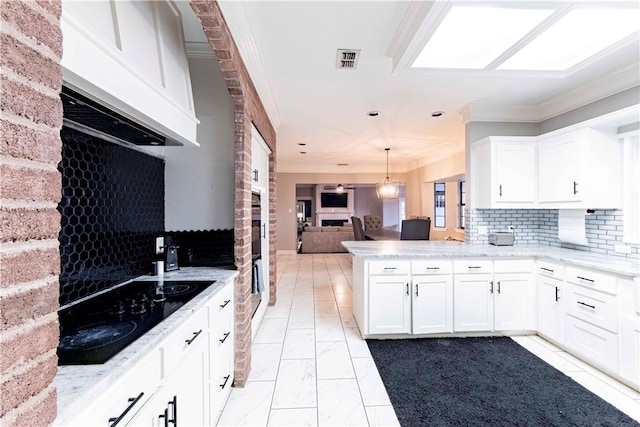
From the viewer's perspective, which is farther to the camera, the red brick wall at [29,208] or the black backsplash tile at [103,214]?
the black backsplash tile at [103,214]

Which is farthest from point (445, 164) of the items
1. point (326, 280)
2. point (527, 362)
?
point (527, 362)

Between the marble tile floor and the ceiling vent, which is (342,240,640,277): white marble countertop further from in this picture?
the ceiling vent

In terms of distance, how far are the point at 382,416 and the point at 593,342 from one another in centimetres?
195

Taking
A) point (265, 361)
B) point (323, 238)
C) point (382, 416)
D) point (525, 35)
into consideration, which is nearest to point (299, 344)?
point (265, 361)

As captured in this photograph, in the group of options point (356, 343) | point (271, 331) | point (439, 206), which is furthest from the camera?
point (439, 206)

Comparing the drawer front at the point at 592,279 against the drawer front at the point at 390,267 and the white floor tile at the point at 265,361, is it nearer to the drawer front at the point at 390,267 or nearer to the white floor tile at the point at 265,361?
the drawer front at the point at 390,267

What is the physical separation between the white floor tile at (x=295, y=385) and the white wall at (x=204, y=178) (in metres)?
1.32

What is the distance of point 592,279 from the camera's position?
94.1 inches

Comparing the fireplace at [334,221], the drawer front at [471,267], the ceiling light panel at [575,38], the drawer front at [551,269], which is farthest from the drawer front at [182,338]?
the fireplace at [334,221]

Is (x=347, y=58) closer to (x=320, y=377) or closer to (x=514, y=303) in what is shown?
(x=320, y=377)

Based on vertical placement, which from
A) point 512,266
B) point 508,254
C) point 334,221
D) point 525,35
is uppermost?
point 525,35

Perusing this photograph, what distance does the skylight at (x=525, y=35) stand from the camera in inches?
68.4

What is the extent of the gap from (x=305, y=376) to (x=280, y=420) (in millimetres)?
500

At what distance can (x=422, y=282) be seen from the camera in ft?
9.79
